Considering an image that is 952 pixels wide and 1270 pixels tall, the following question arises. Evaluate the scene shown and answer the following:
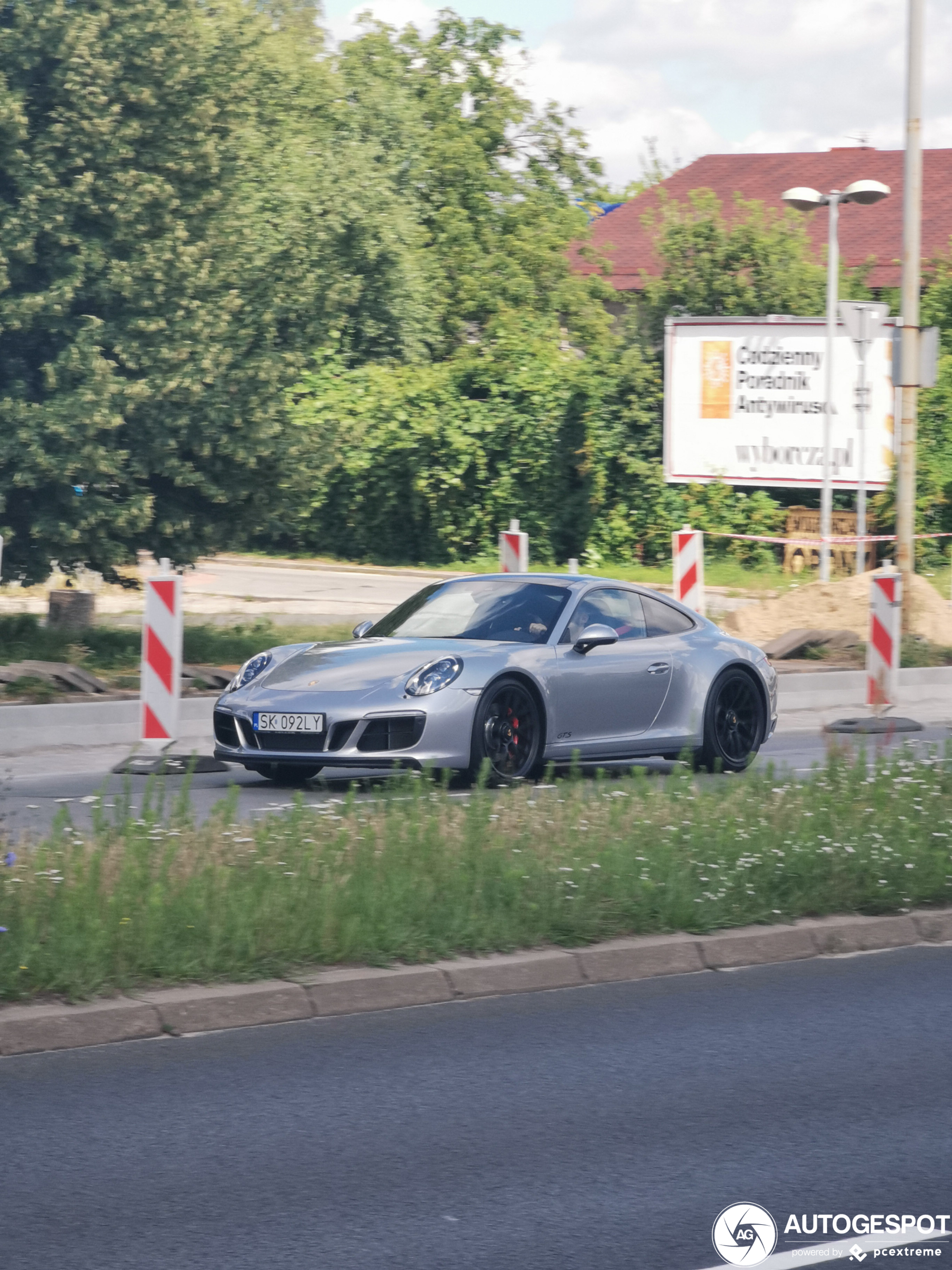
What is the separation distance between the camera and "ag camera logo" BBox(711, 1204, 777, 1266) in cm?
435

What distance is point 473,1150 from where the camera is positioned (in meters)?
5.11

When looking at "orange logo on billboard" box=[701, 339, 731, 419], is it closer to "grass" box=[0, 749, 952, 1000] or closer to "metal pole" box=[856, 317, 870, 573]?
"metal pole" box=[856, 317, 870, 573]

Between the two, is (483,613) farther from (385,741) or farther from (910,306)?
(910,306)

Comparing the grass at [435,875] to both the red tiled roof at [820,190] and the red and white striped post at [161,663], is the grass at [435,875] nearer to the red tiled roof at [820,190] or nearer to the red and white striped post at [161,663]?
the red and white striped post at [161,663]

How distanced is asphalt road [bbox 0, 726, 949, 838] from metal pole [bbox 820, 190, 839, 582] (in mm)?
12716

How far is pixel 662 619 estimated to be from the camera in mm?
13297

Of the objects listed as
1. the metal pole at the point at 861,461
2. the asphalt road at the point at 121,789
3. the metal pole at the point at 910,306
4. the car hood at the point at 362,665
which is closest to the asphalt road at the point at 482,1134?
the asphalt road at the point at 121,789

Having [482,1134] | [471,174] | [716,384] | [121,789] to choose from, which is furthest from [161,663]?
[471,174]

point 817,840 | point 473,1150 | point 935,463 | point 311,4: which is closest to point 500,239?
point 935,463

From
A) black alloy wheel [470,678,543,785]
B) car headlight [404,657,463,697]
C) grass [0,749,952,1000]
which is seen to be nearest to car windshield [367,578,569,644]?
black alloy wheel [470,678,543,785]

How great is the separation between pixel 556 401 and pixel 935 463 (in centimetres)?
660

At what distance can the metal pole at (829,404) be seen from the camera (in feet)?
89.4

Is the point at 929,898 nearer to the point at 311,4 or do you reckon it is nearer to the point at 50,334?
the point at 50,334

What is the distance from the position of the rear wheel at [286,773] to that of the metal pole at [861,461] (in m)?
17.0
